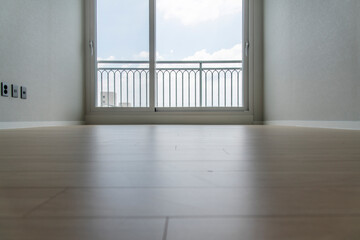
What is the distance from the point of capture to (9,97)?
233 cm

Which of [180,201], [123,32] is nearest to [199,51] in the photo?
[123,32]

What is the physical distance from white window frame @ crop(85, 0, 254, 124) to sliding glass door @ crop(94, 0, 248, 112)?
17 mm

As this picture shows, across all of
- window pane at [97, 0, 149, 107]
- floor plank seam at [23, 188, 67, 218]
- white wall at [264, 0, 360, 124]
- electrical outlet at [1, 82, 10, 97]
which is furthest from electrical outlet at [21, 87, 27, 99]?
white wall at [264, 0, 360, 124]

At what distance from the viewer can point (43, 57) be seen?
9.62 feet

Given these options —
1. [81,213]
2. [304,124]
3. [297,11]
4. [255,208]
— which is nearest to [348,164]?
[255,208]

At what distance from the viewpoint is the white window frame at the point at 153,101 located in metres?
4.14

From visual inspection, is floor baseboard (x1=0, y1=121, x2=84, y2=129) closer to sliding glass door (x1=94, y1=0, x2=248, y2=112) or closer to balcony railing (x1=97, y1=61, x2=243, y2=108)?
sliding glass door (x1=94, y1=0, x2=248, y2=112)

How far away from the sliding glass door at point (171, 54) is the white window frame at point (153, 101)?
Answer: 17 millimetres

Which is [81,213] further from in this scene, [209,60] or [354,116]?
[209,60]

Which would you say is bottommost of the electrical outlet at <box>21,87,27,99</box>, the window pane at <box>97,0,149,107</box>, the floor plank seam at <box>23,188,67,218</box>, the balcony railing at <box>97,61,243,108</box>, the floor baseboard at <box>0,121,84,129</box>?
the floor plank seam at <box>23,188,67,218</box>

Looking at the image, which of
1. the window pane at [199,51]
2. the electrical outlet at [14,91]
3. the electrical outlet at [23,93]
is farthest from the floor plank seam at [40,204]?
the window pane at [199,51]

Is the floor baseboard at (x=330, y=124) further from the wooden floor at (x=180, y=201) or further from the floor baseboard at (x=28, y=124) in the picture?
the floor baseboard at (x=28, y=124)

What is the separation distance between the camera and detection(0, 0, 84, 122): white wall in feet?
7.71

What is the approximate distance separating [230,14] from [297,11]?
162cm
